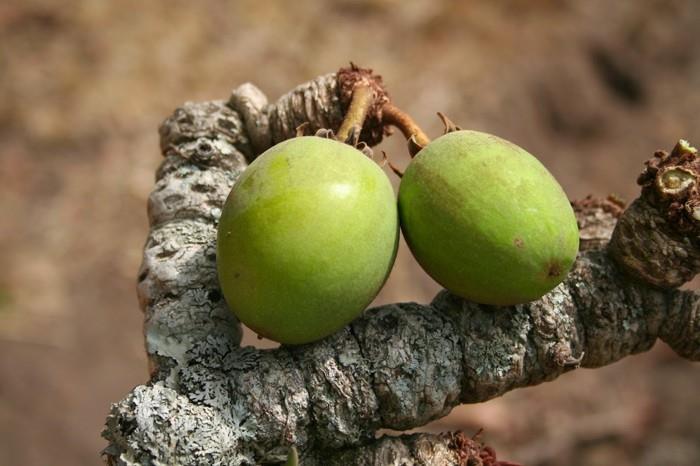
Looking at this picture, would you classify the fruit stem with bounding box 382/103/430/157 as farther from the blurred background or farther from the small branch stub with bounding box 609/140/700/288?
the blurred background

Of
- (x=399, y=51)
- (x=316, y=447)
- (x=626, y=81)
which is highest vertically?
(x=399, y=51)

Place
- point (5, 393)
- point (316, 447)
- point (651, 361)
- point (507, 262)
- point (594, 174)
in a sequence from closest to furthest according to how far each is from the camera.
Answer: point (507, 262) < point (316, 447) < point (5, 393) < point (651, 361) < point (594, 174)

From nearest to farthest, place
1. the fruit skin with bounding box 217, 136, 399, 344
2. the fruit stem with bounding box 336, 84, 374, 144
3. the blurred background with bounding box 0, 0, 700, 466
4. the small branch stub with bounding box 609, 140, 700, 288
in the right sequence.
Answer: the fruit skin with bounding box 217, 136, 399, 344 < the small branch stub with bounding box 609, 140, 700, 288 < the fruit stem with bounding box 336, 84, 374, 144 < the blurred background with bounding box 0, 0, 700, 466

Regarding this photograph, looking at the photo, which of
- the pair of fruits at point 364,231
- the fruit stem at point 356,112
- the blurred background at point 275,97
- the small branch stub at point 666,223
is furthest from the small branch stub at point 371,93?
the blurred background at point 275,97

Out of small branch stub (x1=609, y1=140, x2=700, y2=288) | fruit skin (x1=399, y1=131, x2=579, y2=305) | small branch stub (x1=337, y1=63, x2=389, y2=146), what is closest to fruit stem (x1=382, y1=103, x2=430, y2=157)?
small branch stub (x1=337, y1=63, x2=389, y2=146)

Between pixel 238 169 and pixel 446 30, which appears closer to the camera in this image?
pixel 238 169

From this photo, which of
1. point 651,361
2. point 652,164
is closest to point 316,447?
point 652,164

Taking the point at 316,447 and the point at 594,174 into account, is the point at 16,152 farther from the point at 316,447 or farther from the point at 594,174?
the point at 316,447
